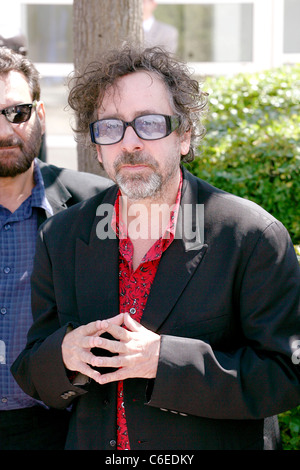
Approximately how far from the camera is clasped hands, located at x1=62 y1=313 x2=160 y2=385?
2129 mm

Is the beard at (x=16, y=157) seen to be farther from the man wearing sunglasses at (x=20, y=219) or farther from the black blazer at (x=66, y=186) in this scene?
the black blazer at (x=66, y=186)

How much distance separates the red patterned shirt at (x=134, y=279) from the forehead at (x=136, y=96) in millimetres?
349

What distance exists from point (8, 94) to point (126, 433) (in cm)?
156

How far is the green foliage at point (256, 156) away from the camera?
3.92 meters

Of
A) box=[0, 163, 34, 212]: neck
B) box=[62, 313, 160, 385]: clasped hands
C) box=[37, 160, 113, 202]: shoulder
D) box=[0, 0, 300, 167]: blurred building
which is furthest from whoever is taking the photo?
box=[0, 0, 300, 167]: blurred building

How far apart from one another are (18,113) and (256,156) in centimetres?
161

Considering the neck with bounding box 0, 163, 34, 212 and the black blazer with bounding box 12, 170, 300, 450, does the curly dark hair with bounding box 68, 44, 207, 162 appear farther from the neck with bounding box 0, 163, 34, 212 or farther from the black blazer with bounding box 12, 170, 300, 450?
the neck with bounding box 0, 163, 34, 212

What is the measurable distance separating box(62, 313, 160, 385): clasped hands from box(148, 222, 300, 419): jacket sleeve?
4cm

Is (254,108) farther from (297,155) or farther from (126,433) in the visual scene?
(126,433)

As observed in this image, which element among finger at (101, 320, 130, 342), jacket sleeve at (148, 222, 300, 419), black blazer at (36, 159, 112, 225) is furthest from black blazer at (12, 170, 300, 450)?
black blazer at (36, 159, 112, 225)

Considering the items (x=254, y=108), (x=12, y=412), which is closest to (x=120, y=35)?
(x=254, y=108)

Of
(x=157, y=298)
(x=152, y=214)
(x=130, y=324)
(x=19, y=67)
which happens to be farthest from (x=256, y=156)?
(x=130, y=324)

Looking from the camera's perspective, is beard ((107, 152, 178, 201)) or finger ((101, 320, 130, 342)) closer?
finger ((101, 320, 130, 342))

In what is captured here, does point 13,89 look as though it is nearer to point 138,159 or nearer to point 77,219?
point 77,219
